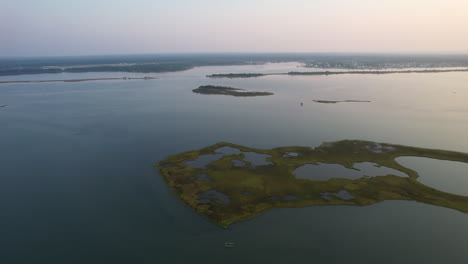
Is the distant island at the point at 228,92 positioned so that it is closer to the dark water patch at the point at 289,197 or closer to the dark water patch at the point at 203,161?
the dark water patch at the point at 203,161

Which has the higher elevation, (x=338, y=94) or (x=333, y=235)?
(x=338, y=94)

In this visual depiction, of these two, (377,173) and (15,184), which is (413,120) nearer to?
(377,173)

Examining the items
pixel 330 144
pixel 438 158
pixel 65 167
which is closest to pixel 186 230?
pixel 65 167

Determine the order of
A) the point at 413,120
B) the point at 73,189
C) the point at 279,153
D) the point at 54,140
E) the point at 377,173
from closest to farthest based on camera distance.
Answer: the point at 73,189, the point at 377,173, the point at 279,153, the point at 54,140, the point at 413,120

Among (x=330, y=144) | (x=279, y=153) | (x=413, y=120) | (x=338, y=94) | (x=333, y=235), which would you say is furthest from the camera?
(x=338, y=94)

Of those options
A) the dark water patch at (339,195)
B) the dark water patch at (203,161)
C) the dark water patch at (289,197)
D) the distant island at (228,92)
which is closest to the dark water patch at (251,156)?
the dark water patch at (203,161)

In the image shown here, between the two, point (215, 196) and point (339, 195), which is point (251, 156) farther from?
point (339, 195)

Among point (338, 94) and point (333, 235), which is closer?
point (333, 235)
